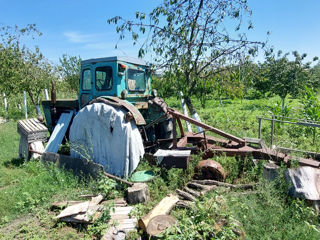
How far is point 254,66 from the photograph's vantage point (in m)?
5.40

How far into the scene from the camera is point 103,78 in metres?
5.31

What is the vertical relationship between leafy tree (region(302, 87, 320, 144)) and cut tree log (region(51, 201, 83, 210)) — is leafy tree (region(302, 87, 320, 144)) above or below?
above

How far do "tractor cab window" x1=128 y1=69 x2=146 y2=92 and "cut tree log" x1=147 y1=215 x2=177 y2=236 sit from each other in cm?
311

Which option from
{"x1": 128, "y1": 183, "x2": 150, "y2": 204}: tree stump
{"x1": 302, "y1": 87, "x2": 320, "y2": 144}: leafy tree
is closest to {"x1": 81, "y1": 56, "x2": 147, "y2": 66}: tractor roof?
{"x1": 128, "y1": 183, "x2": 150, "y2": 204}: tree stump

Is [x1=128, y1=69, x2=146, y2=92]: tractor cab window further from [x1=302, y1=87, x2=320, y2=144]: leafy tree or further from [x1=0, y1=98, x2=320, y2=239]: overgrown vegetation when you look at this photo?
[x1=302, y1=87, x2=320, y2=144]: leafy tree

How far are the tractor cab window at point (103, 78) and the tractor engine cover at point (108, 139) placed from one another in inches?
30.5

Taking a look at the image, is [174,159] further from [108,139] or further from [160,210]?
[108,139]

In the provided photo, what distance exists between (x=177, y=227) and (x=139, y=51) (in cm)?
370

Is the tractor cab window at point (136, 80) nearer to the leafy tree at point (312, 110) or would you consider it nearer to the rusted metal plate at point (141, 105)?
the rusted metal plate at point (141, 105)

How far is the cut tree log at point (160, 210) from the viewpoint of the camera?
3.02m

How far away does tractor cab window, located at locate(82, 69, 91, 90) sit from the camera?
17.9 feet

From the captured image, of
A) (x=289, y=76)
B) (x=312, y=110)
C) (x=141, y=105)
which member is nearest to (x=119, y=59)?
(x=141, y=105)

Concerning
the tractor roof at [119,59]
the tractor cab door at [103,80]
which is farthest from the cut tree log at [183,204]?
the tractor roof at [119,59]

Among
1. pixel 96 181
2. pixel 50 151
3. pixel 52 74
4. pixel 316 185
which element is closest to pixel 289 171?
pixel 316 185
